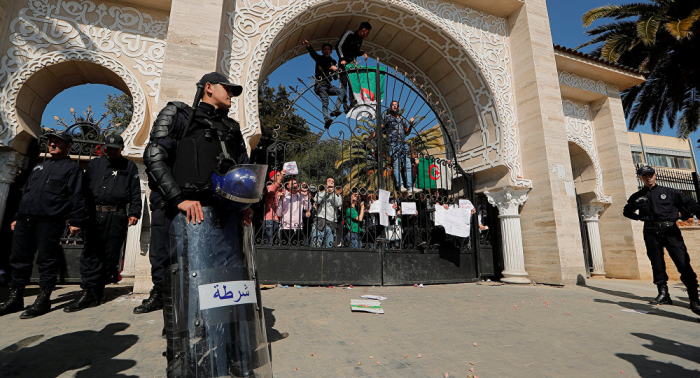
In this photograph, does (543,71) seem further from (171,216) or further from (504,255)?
(171,216)

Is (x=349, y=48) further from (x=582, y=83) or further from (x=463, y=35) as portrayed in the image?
(x=582, y=83)

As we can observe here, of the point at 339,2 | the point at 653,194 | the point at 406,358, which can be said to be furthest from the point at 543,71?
the point at 406,358

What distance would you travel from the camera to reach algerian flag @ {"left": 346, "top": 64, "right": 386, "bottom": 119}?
7.50m

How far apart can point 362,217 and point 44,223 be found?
467cm

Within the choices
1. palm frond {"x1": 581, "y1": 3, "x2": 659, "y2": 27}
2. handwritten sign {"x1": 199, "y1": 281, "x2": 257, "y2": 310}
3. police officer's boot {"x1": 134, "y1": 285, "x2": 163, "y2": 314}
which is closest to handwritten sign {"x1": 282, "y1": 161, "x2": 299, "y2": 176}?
police officer's boot {"x1": 134, "y1": 285, "x2": 163, "y2": 314}

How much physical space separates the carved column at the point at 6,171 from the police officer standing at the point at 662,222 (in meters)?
9.83

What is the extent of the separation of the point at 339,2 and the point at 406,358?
714 cm

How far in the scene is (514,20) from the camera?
28.0 ft

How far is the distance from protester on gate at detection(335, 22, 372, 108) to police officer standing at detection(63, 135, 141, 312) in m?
4.69

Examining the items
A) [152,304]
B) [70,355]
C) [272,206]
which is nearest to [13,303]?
[152,304]

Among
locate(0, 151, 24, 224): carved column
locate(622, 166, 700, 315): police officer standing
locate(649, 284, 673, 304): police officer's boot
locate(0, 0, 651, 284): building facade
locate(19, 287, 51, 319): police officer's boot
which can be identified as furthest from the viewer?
locate(0, 0, 651, 284): building facade

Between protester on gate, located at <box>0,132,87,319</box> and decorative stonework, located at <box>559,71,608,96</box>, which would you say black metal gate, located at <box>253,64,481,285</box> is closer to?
protester on gate, located at <box>0,132,87,319</box>

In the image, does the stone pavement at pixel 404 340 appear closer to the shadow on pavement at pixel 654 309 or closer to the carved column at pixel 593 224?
the shadow on pavement at pixel 654 309

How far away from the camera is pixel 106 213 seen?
4.04 metres
